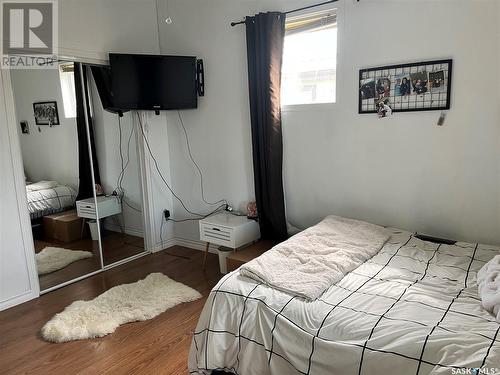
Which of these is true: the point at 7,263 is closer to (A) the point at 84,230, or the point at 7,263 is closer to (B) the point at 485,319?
(A) the point at 84,230

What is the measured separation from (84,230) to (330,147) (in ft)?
7.95

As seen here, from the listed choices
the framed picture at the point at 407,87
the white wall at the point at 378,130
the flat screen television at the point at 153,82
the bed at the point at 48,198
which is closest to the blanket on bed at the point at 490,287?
the white wall at the point at 378,130

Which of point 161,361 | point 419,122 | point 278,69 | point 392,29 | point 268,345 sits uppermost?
point 392,29

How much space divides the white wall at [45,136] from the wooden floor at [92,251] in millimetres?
576

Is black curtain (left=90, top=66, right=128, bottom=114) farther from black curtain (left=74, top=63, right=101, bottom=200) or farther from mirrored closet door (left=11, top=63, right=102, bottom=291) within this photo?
mirrored closet door (left=11, top=63, right=102, bottom=291)

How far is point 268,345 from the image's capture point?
1.61m

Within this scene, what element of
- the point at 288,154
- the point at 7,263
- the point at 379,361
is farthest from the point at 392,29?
the point at 7,263

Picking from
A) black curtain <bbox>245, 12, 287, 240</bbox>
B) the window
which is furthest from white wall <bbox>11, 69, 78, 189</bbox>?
the window

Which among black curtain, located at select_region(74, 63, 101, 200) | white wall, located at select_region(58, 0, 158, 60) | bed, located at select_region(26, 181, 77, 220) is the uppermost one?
white wall, located at select_region(58, 0, 158, 60)

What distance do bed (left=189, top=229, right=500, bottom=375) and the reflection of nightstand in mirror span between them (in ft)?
6.59

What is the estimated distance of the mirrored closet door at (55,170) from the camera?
2.82m

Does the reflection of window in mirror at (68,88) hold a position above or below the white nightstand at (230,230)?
above

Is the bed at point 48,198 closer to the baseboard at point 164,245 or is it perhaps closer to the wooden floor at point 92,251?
the wooden floor at point 92,251

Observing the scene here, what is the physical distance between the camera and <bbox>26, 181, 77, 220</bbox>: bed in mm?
2920
